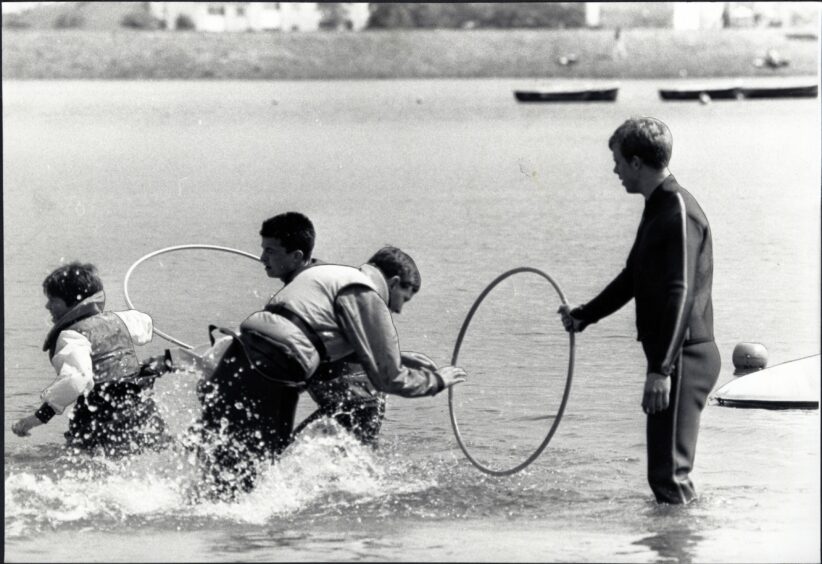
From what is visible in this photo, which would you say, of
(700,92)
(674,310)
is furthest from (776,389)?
(700,92)

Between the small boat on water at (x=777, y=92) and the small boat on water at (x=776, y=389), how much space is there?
63.7 metres

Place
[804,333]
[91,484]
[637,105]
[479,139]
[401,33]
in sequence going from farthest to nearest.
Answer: [401,33]
[637,105]
[479,139]
[804,333]
[91,484]

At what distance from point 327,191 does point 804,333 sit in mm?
17622

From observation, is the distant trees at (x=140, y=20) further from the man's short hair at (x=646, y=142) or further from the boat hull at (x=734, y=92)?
the man's short hair at (x=646, y=142)

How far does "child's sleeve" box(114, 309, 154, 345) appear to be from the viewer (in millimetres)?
8266

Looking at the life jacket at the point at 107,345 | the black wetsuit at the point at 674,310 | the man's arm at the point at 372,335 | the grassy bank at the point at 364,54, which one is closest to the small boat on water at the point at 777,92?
the grassy bank at the point at 364,54

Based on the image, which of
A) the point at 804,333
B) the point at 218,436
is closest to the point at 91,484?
the point at 218,436

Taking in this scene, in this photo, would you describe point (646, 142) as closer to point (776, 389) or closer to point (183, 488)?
point (183, 488)

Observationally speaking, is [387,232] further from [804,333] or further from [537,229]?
[804,333]

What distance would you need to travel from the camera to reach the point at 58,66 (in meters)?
113

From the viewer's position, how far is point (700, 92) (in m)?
75.6

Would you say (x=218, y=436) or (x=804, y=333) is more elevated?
(x=218, y=436)

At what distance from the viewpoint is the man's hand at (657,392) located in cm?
716

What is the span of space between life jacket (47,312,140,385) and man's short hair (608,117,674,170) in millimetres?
2877
